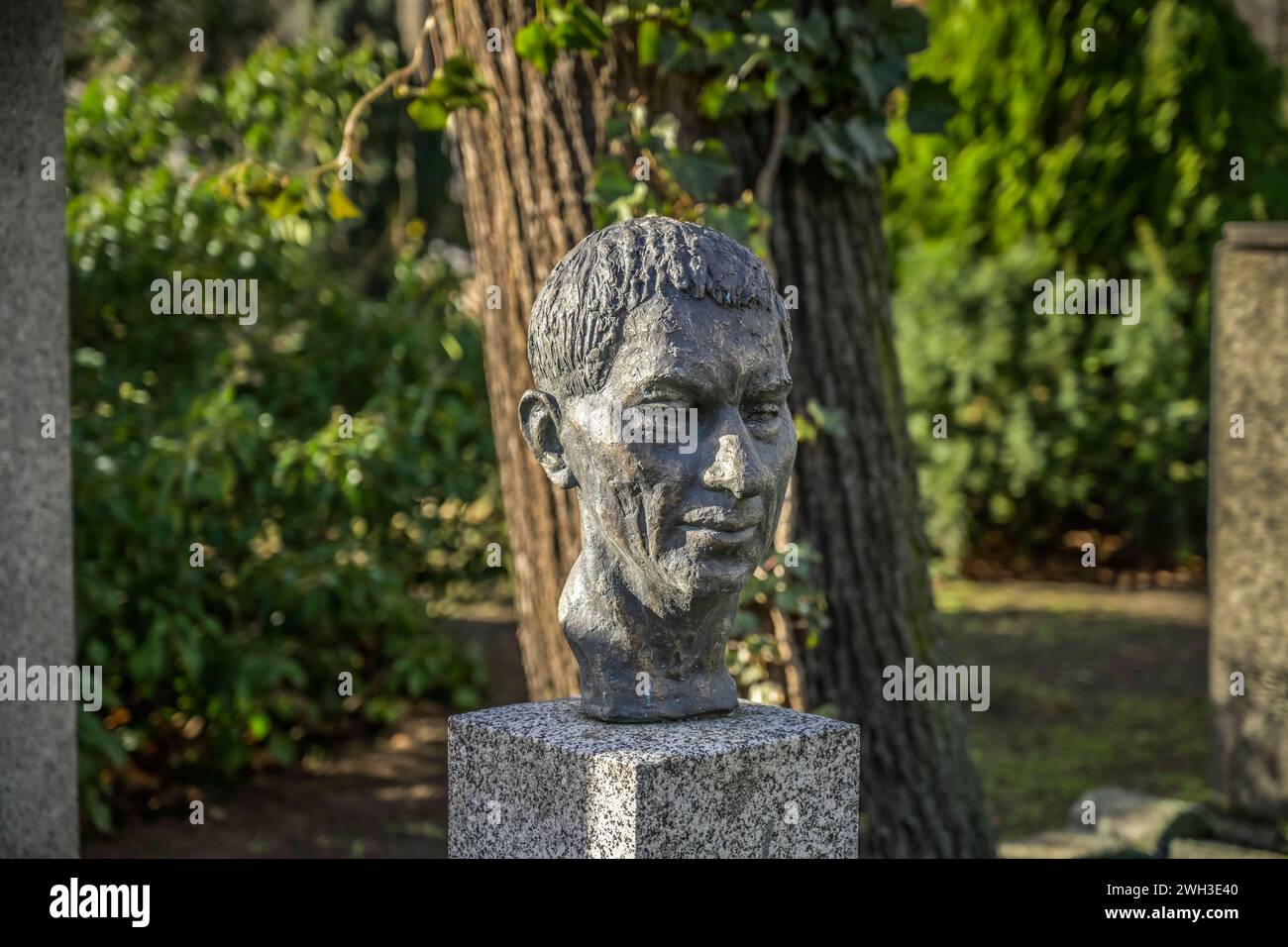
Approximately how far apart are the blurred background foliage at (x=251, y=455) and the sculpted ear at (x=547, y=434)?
230cm

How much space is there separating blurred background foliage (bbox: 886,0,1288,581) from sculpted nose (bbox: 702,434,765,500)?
6064mm

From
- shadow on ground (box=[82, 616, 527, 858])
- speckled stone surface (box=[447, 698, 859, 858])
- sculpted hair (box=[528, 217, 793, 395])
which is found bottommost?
shadow on ground (box=[82, 616, 527, 858])

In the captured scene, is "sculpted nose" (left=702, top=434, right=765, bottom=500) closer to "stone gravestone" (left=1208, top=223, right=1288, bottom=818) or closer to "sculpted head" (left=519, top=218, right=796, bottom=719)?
"sculpted head" (left=519, top=218, right=796, bottom=719)

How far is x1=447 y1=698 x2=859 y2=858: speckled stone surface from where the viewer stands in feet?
8.14

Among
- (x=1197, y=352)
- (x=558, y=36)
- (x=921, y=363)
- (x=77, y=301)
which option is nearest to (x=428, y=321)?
(x=77, y=301)

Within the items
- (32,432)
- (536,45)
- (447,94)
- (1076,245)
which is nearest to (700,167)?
(536,45)

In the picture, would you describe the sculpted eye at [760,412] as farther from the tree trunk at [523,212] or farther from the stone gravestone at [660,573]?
the tree trunk at [523,212]

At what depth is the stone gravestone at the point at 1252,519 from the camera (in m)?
5.04

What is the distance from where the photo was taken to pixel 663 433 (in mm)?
2500

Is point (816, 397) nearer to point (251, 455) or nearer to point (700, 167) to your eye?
point (700, 167)

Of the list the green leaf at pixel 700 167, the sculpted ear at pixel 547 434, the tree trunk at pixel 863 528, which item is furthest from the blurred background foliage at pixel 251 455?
the sculpted ear at pixel 547 434

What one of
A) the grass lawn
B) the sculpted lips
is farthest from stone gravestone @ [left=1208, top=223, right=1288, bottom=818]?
the sculpted lips
